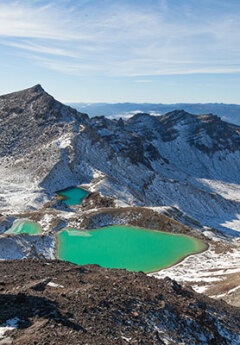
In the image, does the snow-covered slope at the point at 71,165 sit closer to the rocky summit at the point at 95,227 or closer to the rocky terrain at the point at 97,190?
the rocky terrain at the point at 97,190

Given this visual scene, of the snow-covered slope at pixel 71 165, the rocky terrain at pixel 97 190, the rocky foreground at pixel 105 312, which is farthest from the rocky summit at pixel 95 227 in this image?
the snow-covered slope at pixel 71 165

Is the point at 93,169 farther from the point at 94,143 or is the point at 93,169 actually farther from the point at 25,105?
the point at 25,105

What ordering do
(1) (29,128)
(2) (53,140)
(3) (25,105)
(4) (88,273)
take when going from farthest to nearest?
(3) (25,105), (1) (29,128), (2) (53,140), (4) (88,273)

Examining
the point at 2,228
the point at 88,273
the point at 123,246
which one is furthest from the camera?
the point at 2,228

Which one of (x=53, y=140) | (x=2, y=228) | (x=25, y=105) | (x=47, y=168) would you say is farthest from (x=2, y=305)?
(x=25, y=105)

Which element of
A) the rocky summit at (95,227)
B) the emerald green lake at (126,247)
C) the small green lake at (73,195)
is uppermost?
the rocky summit at (95,227)

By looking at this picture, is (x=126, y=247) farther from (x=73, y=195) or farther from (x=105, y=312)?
(x=73, y=195)
